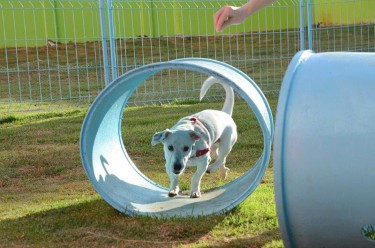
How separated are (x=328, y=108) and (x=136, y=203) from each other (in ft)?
5.32

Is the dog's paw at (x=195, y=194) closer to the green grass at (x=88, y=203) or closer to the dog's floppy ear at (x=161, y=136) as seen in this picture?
the green grass at (x=88, y=203)

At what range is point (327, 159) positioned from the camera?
2.55 meters

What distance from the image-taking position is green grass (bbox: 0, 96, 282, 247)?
11.0 ft

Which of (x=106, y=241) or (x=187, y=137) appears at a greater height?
(x=187, y=137)

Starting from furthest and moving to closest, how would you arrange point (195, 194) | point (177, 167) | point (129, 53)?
point (129, 53) < point (195, 194) < point (177, 167)

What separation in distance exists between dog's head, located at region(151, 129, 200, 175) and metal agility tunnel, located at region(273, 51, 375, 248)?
46.2 inches

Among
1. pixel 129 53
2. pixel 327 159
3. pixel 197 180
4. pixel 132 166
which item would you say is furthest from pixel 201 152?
pixel 129 53

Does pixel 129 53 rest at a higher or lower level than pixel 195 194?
higher

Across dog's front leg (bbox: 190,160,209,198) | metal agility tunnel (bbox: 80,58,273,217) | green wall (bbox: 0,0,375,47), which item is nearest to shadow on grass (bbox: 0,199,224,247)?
metal agility tunnel (bbox: 80,58,273,217)

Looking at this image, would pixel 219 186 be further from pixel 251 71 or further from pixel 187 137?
pixel 251 71

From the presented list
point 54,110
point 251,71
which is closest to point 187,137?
point 54,110

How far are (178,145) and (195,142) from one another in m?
0.11

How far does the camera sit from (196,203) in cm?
391

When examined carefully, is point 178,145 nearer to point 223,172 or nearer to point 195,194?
point 195,194
